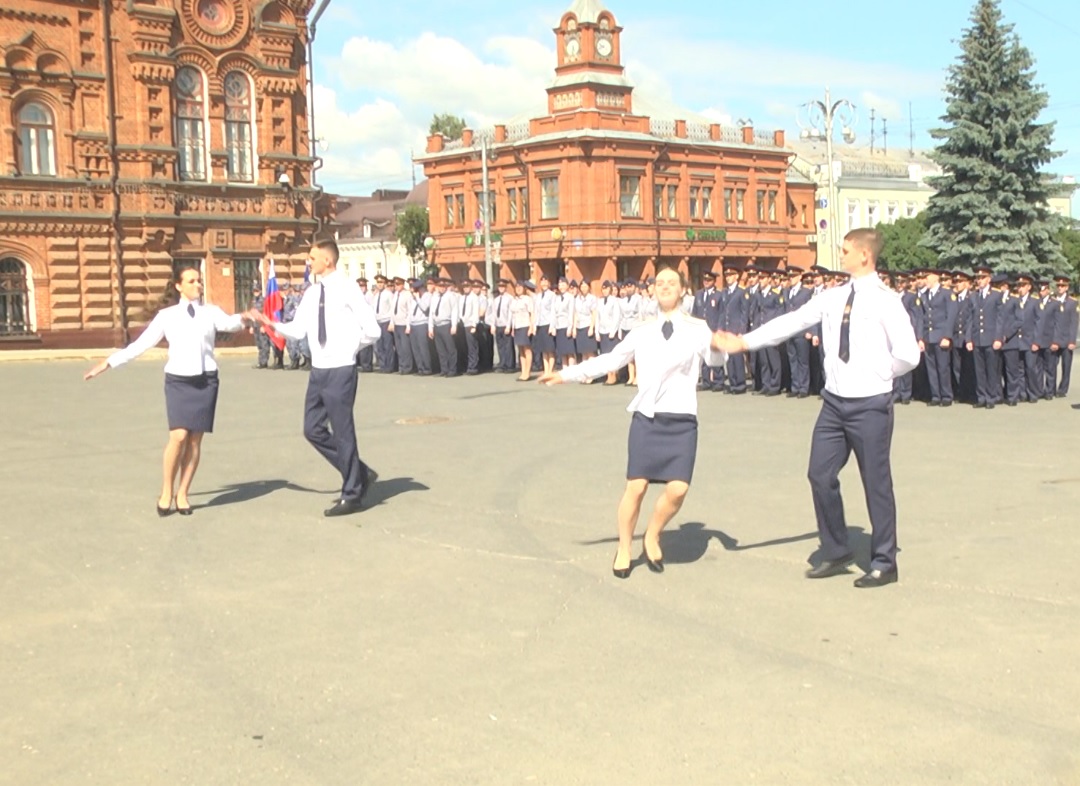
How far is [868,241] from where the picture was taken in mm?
7445

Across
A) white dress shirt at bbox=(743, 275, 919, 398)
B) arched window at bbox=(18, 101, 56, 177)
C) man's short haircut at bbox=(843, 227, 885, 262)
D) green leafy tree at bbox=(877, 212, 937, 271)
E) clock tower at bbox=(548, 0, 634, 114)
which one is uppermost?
clock tower at bbox=(548, 0, 634, 114)

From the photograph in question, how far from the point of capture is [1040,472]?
11148 mm

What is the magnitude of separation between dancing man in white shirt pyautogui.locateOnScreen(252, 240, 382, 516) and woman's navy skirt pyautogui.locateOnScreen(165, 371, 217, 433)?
790 mm

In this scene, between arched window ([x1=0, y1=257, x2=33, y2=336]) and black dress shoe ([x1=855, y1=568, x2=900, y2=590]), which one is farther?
arched window ([x1=0, y1=257, x2=33, y2=336])

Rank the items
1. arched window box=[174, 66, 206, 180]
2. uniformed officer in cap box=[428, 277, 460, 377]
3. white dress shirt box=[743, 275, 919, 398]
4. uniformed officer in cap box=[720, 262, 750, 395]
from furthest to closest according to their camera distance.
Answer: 1. arched window box=[174, 66, 206, 180]
2. uniformed officer in cap box=[428, 277, 460, 377]
3. uniformed officer in cap box=[720, 262, 750, 395]
4. white dress shirt box=[743, 275, 919, 398]

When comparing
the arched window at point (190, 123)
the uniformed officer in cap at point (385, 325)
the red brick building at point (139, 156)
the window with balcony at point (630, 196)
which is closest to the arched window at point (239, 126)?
the red brick building at point (139, 156)

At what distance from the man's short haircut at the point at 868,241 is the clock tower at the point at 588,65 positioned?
60929 millimetres

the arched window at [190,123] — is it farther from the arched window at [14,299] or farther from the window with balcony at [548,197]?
the window with balcony at [548,197]

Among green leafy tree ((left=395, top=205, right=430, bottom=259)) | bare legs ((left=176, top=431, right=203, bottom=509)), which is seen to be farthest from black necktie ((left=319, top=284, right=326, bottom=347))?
green leafy tree ((left=395, top=205, right=430, bottom=259))

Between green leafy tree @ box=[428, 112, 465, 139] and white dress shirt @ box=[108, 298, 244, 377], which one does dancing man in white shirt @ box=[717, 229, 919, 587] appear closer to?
white dress shirt @ box=[108, 298, 244, 377]

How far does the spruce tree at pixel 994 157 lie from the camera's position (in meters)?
37.2

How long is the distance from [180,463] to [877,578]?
5.49m

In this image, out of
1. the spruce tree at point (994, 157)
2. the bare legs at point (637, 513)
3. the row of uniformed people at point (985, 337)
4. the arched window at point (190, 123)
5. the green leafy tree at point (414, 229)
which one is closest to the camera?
the bare legs at point (637, 513)

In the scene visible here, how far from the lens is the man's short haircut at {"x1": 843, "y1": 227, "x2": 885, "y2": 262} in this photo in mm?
7410
